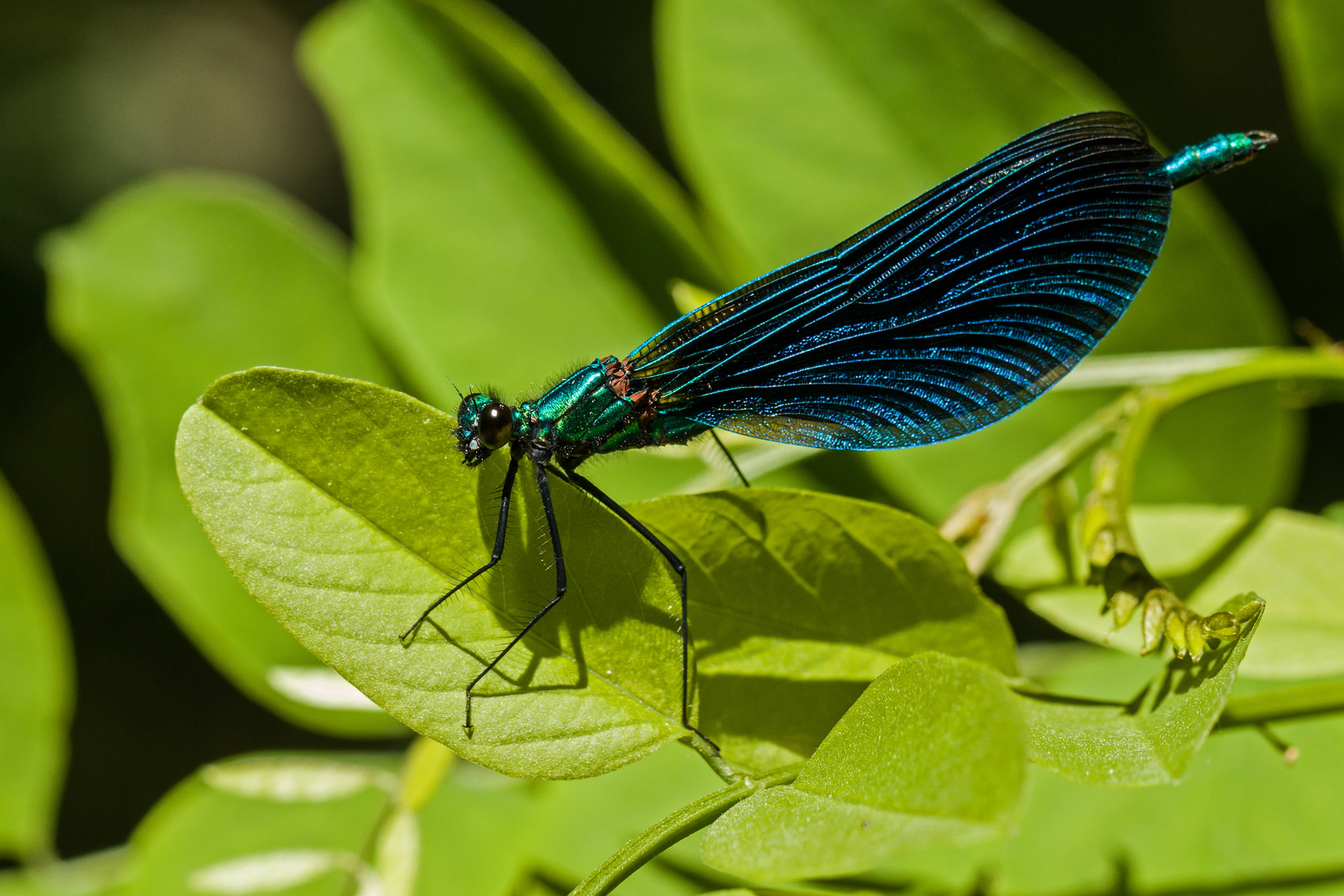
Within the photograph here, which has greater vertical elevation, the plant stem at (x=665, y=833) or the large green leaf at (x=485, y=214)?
the large green leaf at (x=485, y=214)

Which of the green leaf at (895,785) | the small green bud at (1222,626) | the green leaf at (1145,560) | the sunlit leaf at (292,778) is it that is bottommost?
the sunlit leaf at (292,778)

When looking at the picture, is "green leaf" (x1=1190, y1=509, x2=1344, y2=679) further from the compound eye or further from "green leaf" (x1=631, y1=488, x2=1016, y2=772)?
the compound eye

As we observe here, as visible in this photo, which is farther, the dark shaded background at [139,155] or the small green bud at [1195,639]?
the dark shaded background at [139,155]

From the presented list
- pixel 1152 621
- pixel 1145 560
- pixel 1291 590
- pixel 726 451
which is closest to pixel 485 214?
pixel 726 451

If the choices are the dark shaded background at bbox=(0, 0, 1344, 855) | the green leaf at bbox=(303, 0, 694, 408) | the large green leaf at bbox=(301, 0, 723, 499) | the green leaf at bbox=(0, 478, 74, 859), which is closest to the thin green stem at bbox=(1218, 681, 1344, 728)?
the large green leaf at bbox=(301, 0, 723, 499)

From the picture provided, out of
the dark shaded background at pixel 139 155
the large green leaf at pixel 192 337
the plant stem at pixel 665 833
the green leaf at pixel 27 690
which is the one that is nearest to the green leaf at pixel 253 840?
the large green leaf at pixel 192 337

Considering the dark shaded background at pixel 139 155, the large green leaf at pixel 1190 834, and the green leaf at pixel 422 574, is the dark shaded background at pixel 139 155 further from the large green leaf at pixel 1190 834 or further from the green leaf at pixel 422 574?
the green leaf at pixel 422 574

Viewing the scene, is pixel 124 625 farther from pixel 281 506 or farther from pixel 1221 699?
pixel 1221 699
